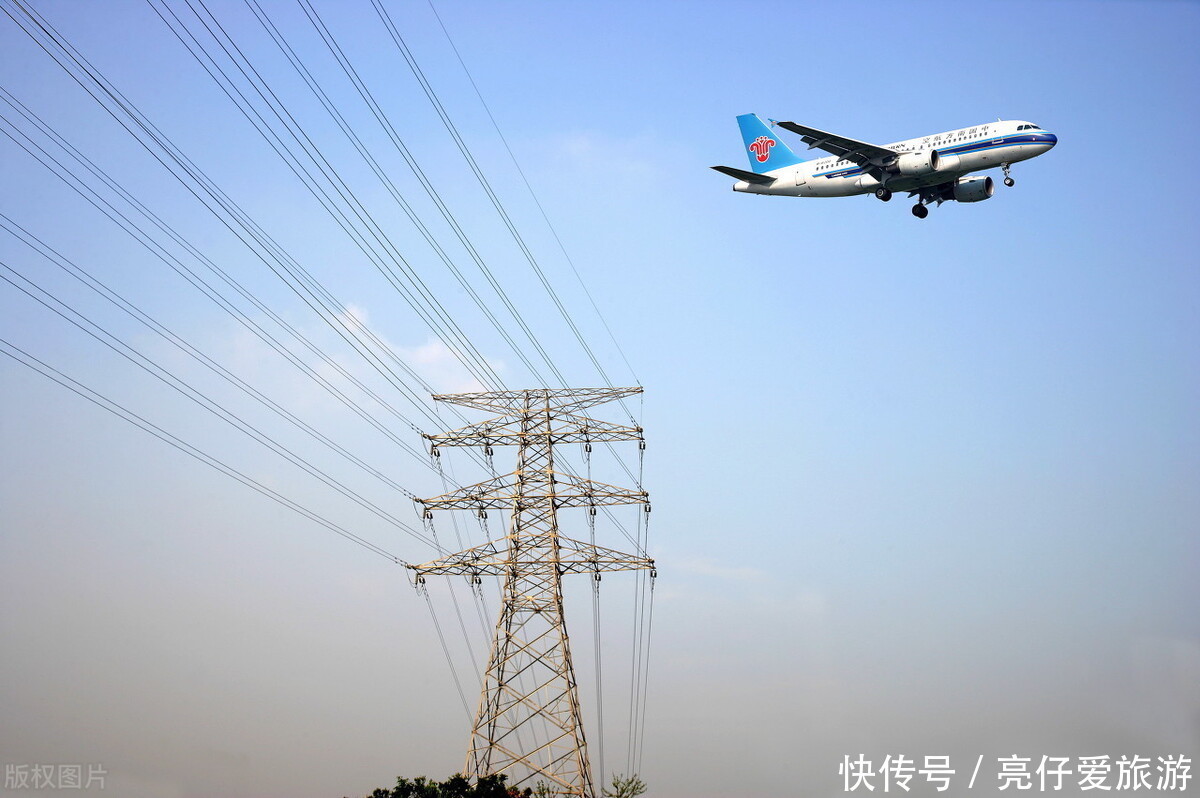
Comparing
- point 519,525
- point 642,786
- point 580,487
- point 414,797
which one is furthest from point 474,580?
point 642,786

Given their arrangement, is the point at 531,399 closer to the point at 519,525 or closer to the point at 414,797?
the point at 519,525

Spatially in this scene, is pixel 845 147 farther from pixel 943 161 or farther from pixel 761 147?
pixel 761 147

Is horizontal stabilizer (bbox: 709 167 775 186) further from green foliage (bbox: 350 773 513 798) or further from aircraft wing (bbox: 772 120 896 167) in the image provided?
green foliage (bbox: 350 773 513 798)

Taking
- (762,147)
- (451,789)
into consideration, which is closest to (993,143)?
(762,147)

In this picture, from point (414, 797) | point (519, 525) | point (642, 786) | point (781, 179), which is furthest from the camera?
point (781, 179)

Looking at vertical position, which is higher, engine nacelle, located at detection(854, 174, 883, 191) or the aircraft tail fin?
the aircraft tail fin

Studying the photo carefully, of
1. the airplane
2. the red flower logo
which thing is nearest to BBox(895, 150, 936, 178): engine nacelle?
the airplane
